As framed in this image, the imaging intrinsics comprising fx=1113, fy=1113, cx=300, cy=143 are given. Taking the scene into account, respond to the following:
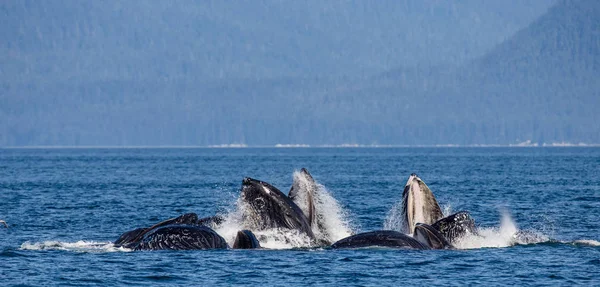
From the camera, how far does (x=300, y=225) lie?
27281 millimetres

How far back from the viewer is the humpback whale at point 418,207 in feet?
91.3

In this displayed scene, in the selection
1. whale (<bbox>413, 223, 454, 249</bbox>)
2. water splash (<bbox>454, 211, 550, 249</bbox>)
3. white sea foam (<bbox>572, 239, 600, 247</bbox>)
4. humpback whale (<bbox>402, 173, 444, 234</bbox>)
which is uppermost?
humpback whale (<bbox>402, 173, 444, 234</bbox>)

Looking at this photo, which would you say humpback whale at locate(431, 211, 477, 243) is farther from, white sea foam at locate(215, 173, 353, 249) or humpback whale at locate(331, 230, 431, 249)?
white sea foam at locate(215, 173, 353, 249)

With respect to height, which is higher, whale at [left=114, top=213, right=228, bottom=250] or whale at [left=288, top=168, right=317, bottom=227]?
whale at [left=288, top=168, right=317, bottom=227]

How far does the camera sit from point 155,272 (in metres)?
25.1

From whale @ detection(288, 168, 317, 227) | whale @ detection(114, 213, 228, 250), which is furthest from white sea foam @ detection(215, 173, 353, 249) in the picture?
whale @ detection(114, 213, 228, 250)

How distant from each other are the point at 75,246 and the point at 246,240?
5.81 metres

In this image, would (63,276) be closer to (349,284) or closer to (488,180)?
(349,284)

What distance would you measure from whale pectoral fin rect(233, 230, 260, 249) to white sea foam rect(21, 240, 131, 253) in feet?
9.99

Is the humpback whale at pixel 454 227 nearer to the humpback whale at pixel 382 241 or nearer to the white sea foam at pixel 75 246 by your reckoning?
the humpback whale at pixel 382 241

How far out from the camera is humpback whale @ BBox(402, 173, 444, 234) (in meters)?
27.8

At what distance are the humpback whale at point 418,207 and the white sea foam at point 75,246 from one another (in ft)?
23.8

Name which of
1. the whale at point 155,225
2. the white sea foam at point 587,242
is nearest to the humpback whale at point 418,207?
the white sea foam at point 587,242

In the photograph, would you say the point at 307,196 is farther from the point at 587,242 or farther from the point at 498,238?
the point at 587,242
